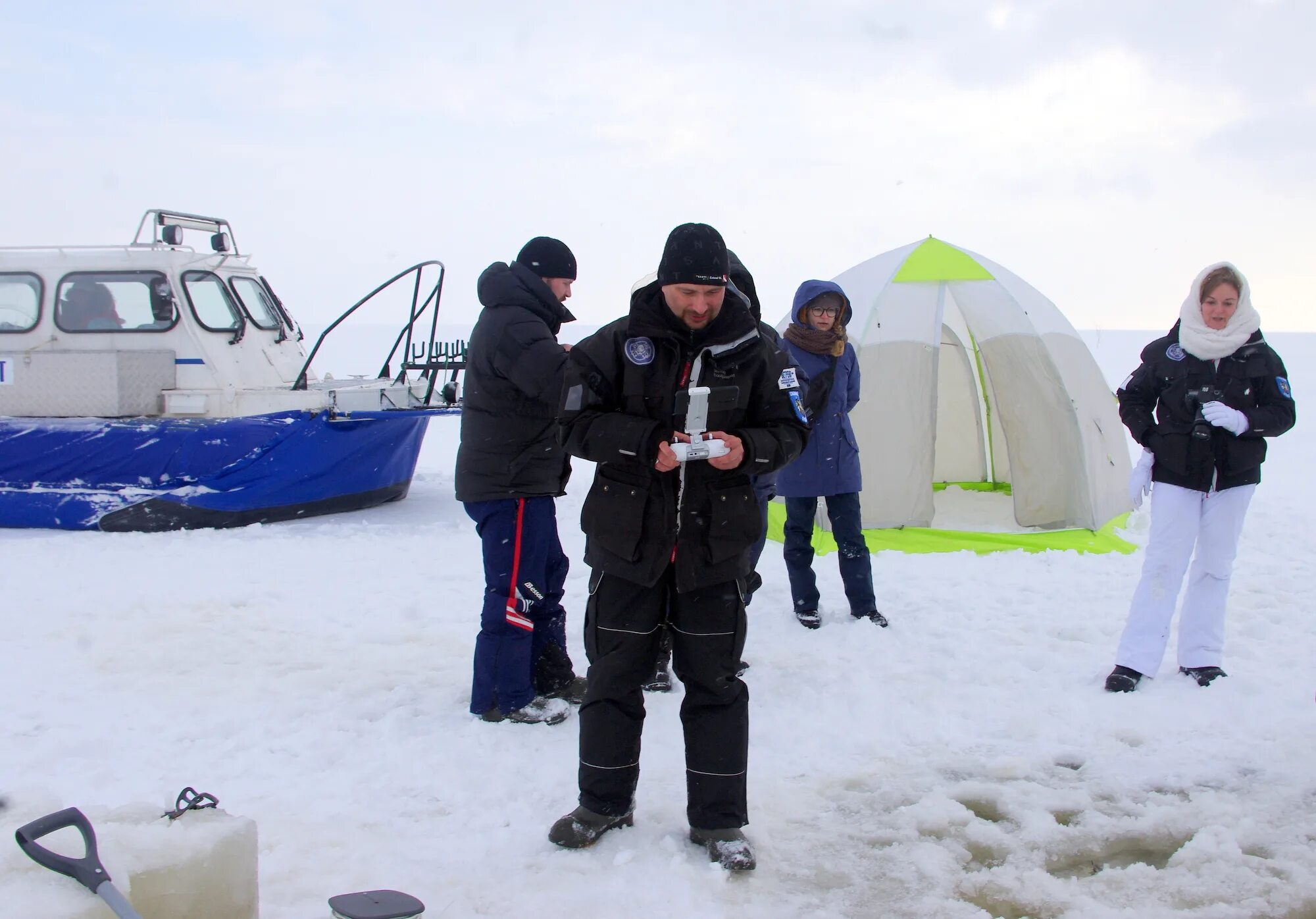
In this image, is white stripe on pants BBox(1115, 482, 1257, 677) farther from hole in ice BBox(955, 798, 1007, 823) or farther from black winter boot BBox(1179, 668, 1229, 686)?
hole in ice BBox(955, 798, 1007, 823)

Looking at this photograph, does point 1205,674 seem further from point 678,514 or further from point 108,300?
point 108,300

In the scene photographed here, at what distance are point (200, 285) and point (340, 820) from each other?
716 centimetres

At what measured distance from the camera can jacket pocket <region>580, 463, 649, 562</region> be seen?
2953mm

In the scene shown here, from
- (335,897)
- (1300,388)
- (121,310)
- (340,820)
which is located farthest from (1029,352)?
(1300,388)

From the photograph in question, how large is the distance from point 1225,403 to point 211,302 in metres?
7.86

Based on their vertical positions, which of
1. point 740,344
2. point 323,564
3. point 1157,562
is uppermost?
point 740,344

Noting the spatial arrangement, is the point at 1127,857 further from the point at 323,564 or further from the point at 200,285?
the point at 200,285

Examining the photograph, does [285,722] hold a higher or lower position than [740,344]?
lower

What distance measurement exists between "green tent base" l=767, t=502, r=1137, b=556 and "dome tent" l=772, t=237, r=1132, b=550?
0.01m

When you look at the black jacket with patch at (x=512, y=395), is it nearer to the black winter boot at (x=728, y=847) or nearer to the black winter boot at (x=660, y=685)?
the black winter boot at (x=660, y=685)

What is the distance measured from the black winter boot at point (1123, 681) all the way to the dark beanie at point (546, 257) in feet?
8.80

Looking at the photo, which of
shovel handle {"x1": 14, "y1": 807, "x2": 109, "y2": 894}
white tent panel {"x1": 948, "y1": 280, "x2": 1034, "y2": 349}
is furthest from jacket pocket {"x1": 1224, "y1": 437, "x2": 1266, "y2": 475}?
shovel handle {"x1": 14, "y1": 807, "x2": 109, "y2": 894}

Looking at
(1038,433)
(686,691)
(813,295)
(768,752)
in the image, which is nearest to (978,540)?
(1038,433)

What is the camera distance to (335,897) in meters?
2.35
